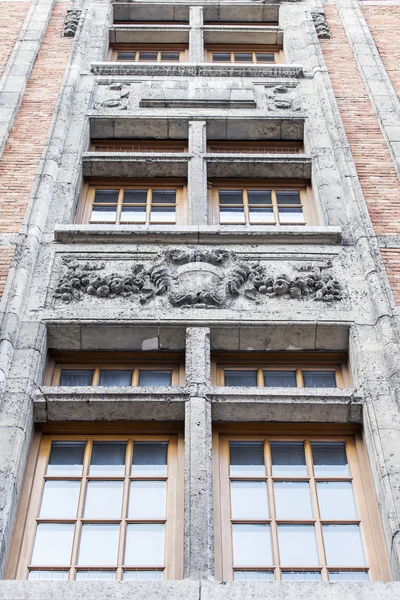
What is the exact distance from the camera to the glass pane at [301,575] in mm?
6969

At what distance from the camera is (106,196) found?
11.9 meters

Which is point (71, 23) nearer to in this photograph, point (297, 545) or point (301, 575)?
point (297, 545)

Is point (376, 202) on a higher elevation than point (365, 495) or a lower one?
higher

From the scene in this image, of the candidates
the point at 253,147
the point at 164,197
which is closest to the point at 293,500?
the point at 164,197

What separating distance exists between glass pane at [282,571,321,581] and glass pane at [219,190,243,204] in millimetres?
5813

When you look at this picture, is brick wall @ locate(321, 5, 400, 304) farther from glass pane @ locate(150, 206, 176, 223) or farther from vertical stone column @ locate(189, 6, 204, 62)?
glass pane @ locate(150, 206, 176, 223)

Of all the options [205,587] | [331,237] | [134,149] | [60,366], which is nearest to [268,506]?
[205,587]

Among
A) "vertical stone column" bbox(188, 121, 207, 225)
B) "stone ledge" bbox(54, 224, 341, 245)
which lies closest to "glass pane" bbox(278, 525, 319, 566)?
"stone ledge" bbox(54, 224, 341, 245)

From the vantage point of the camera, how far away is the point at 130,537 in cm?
736

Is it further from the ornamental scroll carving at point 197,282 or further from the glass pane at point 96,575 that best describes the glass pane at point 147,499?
the ornamental scroll carving at point 197,282

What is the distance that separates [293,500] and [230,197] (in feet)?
16.9

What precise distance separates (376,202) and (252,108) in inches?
120

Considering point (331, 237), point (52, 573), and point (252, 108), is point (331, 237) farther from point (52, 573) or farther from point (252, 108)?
point (52, 573)

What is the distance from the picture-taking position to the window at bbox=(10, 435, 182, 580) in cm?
709
